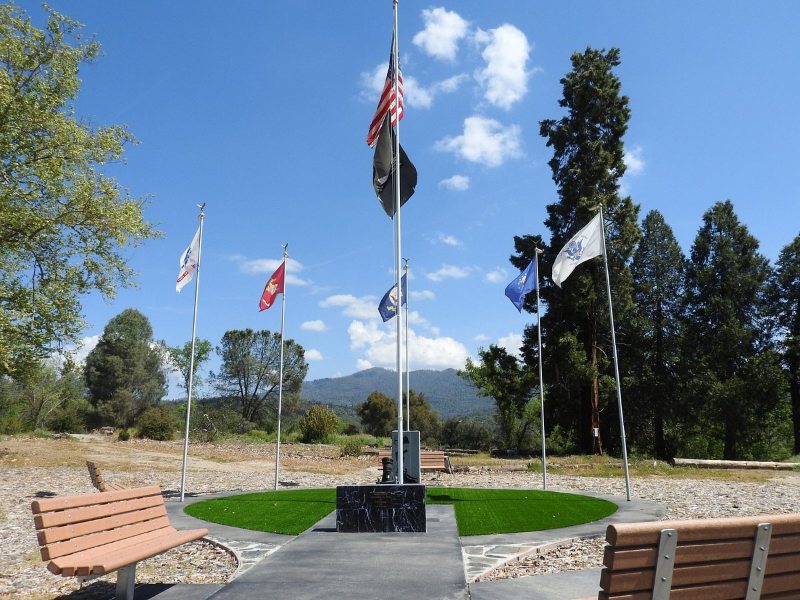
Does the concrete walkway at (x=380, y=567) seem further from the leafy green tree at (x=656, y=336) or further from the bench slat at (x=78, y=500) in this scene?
the leafy green tree at (x=656, y=336)

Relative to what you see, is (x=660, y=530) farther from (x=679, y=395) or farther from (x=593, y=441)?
(x=679, y=395)

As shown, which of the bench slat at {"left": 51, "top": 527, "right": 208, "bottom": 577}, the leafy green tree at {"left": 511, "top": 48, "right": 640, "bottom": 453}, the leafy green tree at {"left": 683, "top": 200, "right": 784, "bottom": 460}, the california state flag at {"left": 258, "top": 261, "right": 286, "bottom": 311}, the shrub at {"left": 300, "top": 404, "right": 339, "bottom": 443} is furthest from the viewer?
the shrub at {"left": 300, "top": 404, "right": 339, "bottom": 443}

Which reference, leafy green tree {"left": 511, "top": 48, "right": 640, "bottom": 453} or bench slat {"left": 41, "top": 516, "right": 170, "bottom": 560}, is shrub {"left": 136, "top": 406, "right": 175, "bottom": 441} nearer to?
leafy green tree {"left": 511, "top": 48, "right": 640, "bottom": 453}

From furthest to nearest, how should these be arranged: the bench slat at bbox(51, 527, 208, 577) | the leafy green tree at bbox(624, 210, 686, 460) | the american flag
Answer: the leafy green tree at bbox(624, 210, 686, 460) < the american flag < the bench slat at bbox(51, 527, 208, 577)

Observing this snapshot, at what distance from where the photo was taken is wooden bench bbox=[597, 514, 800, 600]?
9.81ft

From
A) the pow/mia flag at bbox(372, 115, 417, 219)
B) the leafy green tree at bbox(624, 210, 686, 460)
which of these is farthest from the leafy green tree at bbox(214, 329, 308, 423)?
the pow/mia flag at bbox(372, 115, 417, 219)

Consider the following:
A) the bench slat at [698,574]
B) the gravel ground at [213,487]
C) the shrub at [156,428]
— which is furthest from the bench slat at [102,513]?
the shrub at [156,428]

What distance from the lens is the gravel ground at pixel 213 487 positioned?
6.80 m

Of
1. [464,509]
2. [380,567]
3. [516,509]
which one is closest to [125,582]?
[380,567]

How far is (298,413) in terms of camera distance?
222 ft

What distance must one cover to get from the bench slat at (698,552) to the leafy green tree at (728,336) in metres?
36.9

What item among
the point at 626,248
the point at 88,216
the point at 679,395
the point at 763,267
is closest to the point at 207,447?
the point at 88,216

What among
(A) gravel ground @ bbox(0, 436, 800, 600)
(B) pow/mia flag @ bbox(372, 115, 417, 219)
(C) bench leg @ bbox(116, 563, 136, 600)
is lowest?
(A) gravel ground @ bbox(0, 436, 800, 600)

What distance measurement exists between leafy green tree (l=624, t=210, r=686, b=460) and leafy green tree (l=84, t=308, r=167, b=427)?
152ft
